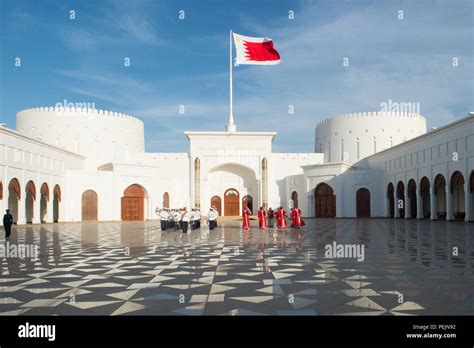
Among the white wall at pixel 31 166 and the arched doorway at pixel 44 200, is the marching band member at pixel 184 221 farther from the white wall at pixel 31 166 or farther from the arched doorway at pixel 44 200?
the arched doorway at pixel 44 200

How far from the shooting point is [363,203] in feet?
124

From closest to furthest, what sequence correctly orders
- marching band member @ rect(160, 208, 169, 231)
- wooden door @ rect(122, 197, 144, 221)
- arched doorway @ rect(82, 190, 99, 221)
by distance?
marching band member @ rect(160, 208, 169, 231) < arched doorway @ rect(82, 190, 99, 221) < wooden door @ rect(122, 197, 144, 221)

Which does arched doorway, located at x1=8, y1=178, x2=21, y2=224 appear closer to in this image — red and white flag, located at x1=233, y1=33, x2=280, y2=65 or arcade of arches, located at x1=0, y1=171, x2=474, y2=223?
arcade of arches, located at x1=0, y1=171, x2=474, y2=223

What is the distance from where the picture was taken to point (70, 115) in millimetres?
41812

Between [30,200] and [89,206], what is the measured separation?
4400 millimetres

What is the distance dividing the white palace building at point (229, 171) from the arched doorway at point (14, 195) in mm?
65

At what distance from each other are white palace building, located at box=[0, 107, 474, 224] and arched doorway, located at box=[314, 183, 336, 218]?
0.28 ft

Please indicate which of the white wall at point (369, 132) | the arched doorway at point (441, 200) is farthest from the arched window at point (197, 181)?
the arched doorway at point (441, 200)

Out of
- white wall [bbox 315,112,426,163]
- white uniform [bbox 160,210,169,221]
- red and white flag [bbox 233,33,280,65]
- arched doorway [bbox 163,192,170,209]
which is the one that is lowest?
white uniform [bbox 160,210,169,221]

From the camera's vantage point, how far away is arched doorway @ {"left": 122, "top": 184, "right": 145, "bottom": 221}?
36219 millimetres

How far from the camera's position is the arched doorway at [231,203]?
139ft

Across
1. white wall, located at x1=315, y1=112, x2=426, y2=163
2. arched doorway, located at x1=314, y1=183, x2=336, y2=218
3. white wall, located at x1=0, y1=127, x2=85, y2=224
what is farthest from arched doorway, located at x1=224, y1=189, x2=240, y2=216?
white wall, located at x1=0, y1=127, x2=85, y2=224

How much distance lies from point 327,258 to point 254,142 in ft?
104

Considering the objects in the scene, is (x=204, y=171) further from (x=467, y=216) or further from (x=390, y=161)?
(x=467, y=216)
